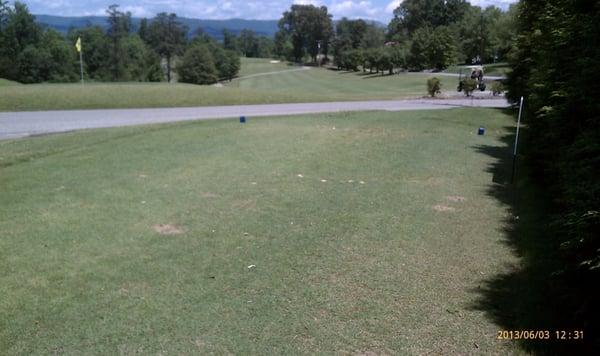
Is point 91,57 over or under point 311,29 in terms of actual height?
under

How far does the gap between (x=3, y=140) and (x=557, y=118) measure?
53.4 ft

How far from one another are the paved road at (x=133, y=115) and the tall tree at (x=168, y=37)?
9283 centimetres

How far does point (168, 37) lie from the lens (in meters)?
117

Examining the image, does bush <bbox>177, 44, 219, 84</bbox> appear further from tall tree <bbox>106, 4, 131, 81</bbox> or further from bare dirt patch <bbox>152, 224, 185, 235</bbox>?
bare dirt patch <bbox>152, 224, 185, 235</bbox>

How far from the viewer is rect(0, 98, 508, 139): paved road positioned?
19.5 metres

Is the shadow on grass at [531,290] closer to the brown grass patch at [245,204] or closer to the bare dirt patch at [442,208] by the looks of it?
the bare dirt patch at [442,208]

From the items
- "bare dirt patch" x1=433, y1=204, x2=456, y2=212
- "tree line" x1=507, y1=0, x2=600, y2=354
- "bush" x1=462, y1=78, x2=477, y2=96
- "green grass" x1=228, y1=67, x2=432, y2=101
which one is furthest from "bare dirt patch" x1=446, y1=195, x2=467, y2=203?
"bush" x1=462, y1=78, x2=477, y2=96

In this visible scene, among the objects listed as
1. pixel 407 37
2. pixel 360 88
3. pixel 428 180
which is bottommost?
pixel 428 180

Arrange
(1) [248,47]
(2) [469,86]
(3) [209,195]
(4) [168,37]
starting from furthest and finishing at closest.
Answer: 1. (1) [248,47]
2. (4) [168,37]
3. (2) [469,86]
4. (3) [209,195]

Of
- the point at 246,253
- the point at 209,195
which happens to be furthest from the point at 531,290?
the point at 209,195

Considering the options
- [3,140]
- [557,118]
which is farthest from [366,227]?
[3,140]

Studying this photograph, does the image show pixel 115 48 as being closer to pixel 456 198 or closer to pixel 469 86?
pixel 469 86

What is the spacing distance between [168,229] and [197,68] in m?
91.1

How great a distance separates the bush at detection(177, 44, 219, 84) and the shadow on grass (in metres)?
89.2
